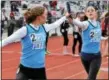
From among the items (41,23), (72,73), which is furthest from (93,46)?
(72,73)

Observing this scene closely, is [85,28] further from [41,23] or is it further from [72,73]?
[72,73]

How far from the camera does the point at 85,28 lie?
22.8 feet

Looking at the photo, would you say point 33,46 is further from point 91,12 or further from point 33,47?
point 91,12

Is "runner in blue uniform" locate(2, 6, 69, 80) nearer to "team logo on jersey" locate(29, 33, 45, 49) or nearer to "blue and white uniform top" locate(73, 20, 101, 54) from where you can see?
"team logo on jersey" locate(29, 33, 45, 49)

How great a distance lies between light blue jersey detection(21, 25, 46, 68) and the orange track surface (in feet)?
15.2

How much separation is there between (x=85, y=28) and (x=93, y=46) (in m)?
0.34

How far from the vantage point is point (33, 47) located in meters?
5.54

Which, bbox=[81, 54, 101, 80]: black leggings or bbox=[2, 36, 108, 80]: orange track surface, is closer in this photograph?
bbox=[81, 54, 101, 80]: black leggings

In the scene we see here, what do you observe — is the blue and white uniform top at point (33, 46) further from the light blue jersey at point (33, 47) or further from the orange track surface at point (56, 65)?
the orange track surface at point (56, 65)

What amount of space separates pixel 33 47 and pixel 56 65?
664cm

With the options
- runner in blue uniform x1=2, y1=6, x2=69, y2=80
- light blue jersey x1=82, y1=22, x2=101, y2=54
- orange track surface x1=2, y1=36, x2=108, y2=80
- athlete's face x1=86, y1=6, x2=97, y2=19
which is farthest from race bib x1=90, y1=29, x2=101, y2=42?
orange track surface x1=2, y1=36, x2=108, y2=80

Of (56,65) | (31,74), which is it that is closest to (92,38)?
(31,74)

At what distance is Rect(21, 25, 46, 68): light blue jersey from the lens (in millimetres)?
5512

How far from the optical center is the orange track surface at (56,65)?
34.2ft
